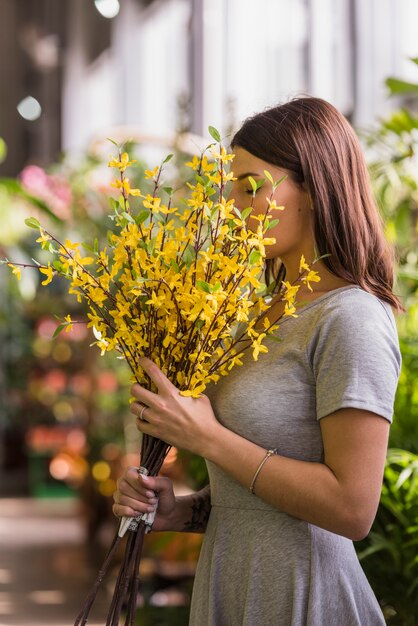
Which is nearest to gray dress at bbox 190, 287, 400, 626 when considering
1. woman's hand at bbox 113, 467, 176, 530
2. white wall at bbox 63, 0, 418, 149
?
woman's hand at bbox 113, 467, 176, 530

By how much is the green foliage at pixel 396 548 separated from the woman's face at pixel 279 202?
0.80 m

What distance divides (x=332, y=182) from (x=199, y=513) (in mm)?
547

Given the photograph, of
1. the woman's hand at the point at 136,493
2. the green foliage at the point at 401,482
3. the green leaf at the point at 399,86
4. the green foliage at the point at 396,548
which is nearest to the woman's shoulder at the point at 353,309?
the woman's hand at the point at 136,493

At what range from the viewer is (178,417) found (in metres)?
1.32

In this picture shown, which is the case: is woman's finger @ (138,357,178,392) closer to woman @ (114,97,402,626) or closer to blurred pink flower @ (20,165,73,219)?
woman @ (114,97,402,626)

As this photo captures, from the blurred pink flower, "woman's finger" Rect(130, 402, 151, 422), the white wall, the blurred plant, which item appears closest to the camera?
"woman's finger" Rect(130, 402, 151, 422)

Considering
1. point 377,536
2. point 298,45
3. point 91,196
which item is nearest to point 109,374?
point 91,196

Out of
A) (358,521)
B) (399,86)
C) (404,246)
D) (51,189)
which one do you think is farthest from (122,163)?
(51,189)

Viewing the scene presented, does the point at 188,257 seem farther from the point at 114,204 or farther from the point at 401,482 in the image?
the point at 401,482

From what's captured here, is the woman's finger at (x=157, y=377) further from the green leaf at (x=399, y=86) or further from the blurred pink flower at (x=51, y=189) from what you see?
the blurred pink flower at (x=51, y=189)

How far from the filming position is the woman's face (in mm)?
1387

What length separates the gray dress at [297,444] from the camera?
1296 mm

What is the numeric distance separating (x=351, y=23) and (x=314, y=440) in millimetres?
3485

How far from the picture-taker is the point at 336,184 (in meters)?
1.39
